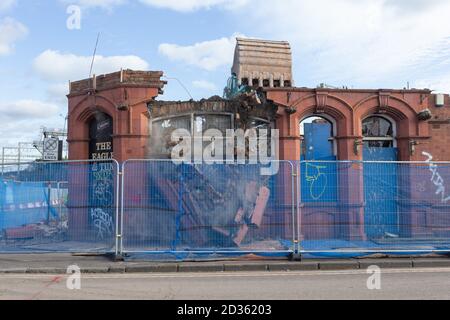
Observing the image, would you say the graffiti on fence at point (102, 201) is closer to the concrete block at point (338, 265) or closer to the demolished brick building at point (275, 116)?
the demolished brick building at point (275, 116)

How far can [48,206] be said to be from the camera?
39.4ft

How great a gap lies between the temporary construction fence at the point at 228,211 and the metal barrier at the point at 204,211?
0.08 feet

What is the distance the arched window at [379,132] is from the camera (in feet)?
50.4

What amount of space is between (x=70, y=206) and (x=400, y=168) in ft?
27.8

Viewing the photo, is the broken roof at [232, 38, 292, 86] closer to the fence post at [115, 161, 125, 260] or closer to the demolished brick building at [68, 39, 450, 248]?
the demolished brick building at [68, 39, 450, 248]

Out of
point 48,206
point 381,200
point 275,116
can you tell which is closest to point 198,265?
point 48,206

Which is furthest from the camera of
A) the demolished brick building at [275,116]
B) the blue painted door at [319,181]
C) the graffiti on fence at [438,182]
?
the demolished brick building at [275,116]

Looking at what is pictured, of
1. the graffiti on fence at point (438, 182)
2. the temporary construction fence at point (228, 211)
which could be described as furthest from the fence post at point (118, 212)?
the graffiti on fence at point (438, 182)

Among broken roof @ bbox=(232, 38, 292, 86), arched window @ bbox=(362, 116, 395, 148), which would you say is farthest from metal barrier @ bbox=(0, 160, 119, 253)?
arched window @ bbox=(362, 116, 395, 148)

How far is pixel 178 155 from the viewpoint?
14414 millimetres

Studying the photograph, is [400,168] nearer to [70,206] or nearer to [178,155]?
[178,155]
